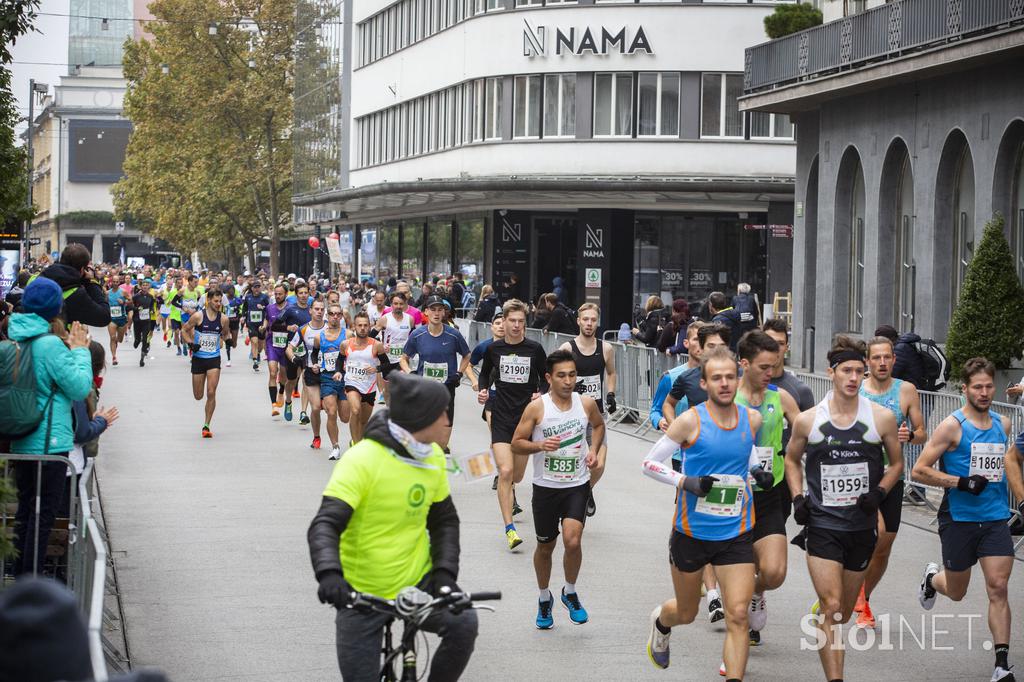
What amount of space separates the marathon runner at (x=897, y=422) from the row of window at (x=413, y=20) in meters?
31.7

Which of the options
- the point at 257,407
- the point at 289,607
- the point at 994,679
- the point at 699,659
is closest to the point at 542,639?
the point at 699,659

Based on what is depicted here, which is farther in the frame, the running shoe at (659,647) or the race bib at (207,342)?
the race bib at (207,342)

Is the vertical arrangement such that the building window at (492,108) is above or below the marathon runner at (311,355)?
above

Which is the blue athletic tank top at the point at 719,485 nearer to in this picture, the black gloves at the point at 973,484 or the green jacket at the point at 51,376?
the black gloves at the point at 973,484

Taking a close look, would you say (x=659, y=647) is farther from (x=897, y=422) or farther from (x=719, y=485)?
(x=897, y=422)

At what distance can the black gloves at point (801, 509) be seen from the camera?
7.94m

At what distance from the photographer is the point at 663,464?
7.81 m

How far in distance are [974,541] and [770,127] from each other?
32.5m

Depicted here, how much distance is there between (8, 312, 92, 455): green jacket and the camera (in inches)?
340

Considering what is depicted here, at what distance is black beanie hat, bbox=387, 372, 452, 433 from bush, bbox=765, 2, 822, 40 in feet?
80.9

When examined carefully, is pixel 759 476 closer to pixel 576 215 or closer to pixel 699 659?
pixel 699 659

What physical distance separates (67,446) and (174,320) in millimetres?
30245

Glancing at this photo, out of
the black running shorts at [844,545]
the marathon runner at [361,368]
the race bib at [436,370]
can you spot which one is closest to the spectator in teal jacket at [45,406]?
the black running shorts at [844,545]

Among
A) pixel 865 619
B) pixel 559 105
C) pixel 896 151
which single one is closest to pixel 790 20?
pixel 896 151
